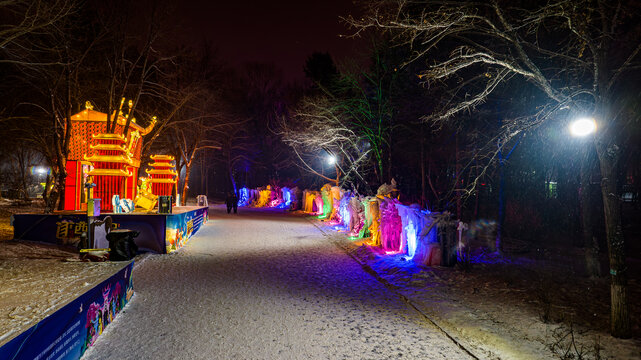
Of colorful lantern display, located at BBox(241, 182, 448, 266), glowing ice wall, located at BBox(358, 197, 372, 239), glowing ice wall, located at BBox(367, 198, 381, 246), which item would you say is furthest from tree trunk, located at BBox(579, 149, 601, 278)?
glowing ice wall, located at BBox(358, 197, 372, 239)

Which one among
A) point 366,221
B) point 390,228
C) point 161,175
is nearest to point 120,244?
point 390,228

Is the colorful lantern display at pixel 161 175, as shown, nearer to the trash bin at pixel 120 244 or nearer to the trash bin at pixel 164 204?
the trash bin at pixel 164 204

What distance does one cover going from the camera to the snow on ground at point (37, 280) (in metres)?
5.61

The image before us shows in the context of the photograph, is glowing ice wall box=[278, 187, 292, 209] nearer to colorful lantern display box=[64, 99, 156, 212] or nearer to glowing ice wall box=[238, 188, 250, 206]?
glowing ice wall box=[238, 188, 250, 206]

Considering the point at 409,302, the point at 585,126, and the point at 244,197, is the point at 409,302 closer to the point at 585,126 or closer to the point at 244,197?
the point at 585,126

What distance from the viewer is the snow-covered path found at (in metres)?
4.54

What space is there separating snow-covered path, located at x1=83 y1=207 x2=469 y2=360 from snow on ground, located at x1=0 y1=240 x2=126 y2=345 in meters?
1.01

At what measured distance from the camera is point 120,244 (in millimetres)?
9781

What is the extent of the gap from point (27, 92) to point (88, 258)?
17565 millimetres

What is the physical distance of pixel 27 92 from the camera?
2184cm

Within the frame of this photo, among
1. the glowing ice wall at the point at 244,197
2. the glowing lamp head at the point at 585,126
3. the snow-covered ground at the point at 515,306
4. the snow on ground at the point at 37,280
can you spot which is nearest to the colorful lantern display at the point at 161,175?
the snow on ground at the point at 37,280

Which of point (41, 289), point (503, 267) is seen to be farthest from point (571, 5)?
point (41, 289)

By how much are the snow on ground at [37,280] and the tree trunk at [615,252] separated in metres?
7.53

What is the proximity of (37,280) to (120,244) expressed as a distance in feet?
6.75
